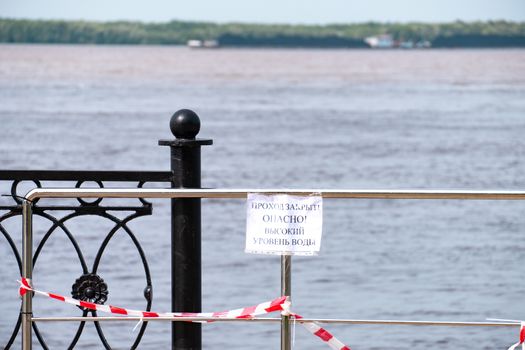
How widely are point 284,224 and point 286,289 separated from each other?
0.28 metres

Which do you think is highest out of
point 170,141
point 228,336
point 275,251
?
point 170,141

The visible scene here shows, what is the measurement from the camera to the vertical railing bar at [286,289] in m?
4.90

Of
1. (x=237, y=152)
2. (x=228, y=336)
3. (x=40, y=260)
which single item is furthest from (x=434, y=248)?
(x=237, y=152)

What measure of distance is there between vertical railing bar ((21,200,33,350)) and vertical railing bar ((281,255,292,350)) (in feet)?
3.67

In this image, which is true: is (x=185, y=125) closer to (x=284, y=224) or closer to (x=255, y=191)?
(x=255, y=191)

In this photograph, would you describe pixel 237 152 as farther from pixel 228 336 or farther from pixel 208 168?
pixel 228 336

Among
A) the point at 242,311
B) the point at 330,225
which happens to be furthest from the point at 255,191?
the point at 330,225

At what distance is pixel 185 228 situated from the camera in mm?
5402

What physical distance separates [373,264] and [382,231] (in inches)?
148

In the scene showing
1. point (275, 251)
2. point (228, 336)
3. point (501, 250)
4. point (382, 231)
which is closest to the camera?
point (275, 251)

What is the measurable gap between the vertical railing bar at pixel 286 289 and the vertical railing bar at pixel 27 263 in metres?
1.12

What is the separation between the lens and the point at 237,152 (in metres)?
40.4

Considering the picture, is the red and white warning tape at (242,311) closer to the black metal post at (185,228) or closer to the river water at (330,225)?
the black metal post at (185,228)

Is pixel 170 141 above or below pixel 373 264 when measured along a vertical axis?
above
